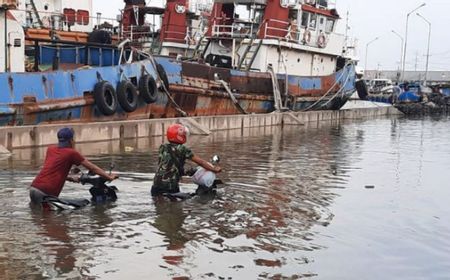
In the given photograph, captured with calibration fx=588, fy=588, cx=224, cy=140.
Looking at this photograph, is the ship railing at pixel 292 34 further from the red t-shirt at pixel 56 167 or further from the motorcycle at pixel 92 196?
the red t-shirt at pixel 56 167

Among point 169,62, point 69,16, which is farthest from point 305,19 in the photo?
point 69,16

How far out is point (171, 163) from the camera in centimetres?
780

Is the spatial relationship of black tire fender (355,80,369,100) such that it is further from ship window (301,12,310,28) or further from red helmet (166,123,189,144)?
red helmet (166,123,189,144)

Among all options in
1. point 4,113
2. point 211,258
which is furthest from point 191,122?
point 211,258

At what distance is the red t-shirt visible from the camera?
265 inches

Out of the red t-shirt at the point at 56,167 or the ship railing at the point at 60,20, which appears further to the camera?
the ship railing at the point at 60,20

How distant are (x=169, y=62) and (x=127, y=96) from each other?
10.5 ft

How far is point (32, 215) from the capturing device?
6840 mm

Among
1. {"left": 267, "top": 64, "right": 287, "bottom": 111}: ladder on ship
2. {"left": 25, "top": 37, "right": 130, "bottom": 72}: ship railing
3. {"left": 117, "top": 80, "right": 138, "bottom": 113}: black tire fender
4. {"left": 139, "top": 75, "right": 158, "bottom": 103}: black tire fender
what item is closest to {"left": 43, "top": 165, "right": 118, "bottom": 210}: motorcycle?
{"left": 117, "top": 80, "right": 138, "bottom": 113}: black tire fender

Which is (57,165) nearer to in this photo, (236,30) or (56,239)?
(56,239)

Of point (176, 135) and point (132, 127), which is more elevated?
point (176, 135)

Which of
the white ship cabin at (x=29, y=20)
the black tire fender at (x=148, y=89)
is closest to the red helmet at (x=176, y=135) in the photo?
the white ship cabin at (x=29, y=20)

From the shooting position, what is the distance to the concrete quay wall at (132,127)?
43.7 ft

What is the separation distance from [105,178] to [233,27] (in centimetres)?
1984
